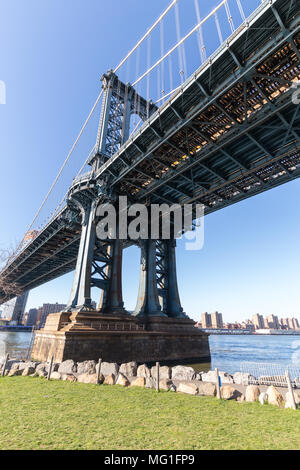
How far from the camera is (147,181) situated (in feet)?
81.8

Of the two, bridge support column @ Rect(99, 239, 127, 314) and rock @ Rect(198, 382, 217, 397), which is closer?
rock @ Rect(198, 382, 217, 397)

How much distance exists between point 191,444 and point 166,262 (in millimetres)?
27252

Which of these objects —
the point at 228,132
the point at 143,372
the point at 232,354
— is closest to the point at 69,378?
the point at 143,372

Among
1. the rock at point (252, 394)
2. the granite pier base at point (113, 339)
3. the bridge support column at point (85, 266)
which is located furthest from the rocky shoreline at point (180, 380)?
the bridge support column at point (85, 266)

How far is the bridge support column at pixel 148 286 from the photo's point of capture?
2531 cm

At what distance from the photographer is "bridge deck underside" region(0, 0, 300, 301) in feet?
41.9

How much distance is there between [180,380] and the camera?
1088cm

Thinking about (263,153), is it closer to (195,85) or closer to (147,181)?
(195,85)

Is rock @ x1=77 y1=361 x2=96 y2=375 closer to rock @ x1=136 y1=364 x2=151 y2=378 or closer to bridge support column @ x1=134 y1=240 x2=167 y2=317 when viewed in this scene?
rock @ x1=136 y1=364 x2=151 y2=378

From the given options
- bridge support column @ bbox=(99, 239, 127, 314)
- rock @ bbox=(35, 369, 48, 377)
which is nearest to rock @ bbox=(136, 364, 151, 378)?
rock @ bbox=(35, 369, 48, 377)

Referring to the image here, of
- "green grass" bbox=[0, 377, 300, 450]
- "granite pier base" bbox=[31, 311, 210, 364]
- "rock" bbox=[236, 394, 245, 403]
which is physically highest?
"granite pier base" bbox=[31, 311, 210, 364]

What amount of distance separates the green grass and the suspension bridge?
9.39m

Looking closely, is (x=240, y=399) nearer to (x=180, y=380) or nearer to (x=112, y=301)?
(x=180, y=380)
